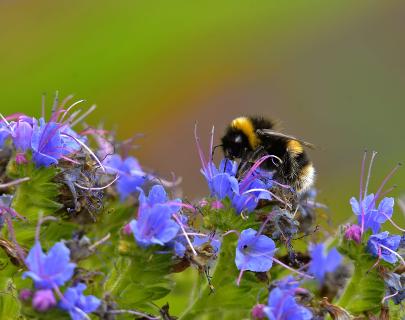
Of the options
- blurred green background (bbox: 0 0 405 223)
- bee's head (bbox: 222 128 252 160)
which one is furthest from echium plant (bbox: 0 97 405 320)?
blurred green background (bbox: 0 0 405 223)

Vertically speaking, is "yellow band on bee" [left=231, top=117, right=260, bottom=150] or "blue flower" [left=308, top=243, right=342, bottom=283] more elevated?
"yellow band on bee" [left=231, top=117, right=260, bottom=150]

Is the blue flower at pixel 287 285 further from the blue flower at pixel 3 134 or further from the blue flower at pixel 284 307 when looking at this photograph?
the blue flower at pixel 3 134

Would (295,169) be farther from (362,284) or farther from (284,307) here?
(284,307)

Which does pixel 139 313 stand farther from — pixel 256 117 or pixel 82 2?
pixel 82 2

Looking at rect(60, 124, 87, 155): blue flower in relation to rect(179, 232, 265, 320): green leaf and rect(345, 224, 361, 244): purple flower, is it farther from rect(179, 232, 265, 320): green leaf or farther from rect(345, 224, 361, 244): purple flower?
rect(345, 224, 361, 244): purple flower

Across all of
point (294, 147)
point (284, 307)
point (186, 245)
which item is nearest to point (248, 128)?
point (294, 147)

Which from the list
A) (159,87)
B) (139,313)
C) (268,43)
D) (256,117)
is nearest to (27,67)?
(159,87)
